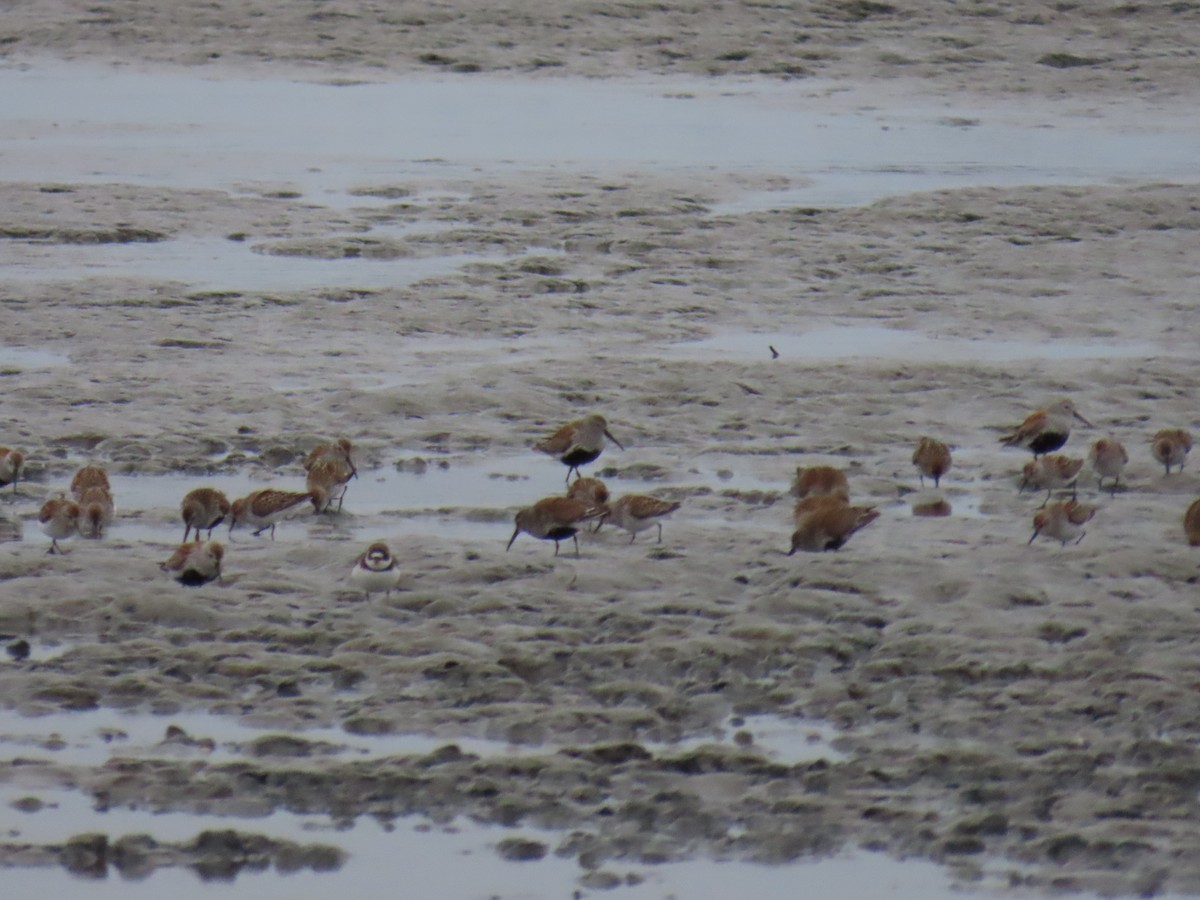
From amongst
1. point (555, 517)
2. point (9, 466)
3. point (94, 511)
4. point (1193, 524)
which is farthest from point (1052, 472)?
point (9, 466)

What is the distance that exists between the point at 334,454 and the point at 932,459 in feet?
9.60

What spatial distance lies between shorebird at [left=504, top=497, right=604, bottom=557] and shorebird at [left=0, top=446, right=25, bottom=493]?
253cm

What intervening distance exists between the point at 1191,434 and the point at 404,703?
18.1ft

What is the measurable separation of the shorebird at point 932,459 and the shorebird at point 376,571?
9.63 ft

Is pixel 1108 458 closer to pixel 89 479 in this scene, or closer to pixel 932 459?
pixel 932 459

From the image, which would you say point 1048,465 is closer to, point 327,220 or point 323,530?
point 323,530

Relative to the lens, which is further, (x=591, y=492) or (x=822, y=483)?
(x=822, y=483)

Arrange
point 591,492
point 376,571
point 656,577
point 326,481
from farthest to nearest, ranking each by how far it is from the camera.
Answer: point 326,481 < point 591,492 < point 656,577 < point 376,571

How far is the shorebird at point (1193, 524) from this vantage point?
28.2ft

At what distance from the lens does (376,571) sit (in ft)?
26.3

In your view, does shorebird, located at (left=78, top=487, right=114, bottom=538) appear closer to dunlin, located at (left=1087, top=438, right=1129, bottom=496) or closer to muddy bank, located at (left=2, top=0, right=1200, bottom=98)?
dunlin, located at (left=1087, top=438, right=1129, bottom=496)

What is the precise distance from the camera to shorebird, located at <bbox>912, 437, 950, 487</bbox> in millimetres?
9672

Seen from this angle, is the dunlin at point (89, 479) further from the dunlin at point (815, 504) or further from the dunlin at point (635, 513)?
the dunlin at point (815, 504)

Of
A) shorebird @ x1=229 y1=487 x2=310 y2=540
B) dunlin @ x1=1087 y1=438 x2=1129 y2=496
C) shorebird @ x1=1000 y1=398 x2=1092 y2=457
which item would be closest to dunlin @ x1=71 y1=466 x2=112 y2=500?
shorebird @ x1=229 y1=487 x2=310 y2=540
